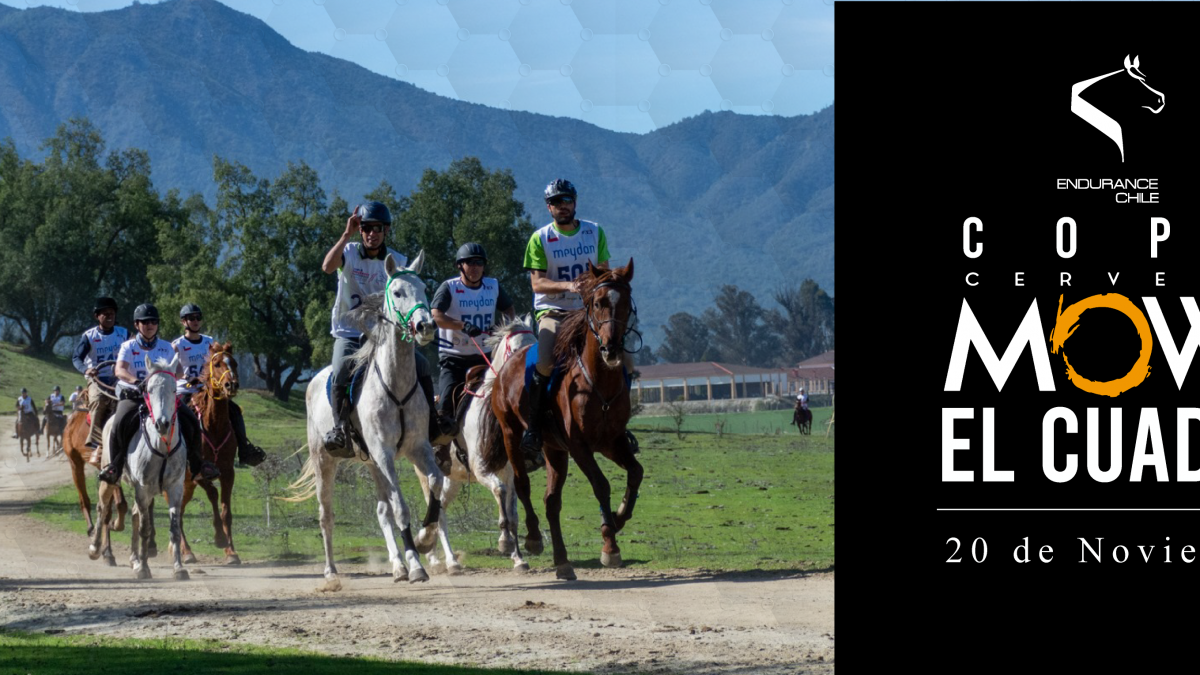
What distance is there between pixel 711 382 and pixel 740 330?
28.6 m

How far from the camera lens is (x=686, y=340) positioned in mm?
135875

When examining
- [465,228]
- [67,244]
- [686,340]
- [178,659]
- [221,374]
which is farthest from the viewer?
[686,340]

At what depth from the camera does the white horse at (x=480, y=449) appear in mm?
→ 13383

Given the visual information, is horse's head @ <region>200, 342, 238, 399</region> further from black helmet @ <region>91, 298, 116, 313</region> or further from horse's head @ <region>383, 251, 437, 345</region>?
horse's head @ <region>383, 251, 437, 345</region>

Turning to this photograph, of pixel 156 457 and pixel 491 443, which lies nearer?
pixel 491 443

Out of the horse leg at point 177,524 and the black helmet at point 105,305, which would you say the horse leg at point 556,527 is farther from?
the black helmet at point 105,305

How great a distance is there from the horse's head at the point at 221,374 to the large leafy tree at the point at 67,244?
197 feet

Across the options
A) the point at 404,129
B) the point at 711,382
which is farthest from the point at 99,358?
the point at 711,382

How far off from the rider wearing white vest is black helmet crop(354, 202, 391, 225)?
5.38m

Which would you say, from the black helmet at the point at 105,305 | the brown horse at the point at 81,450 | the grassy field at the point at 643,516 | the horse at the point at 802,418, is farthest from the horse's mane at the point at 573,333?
the horse at the point at 802,418

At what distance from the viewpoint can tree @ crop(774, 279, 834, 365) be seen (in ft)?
424
